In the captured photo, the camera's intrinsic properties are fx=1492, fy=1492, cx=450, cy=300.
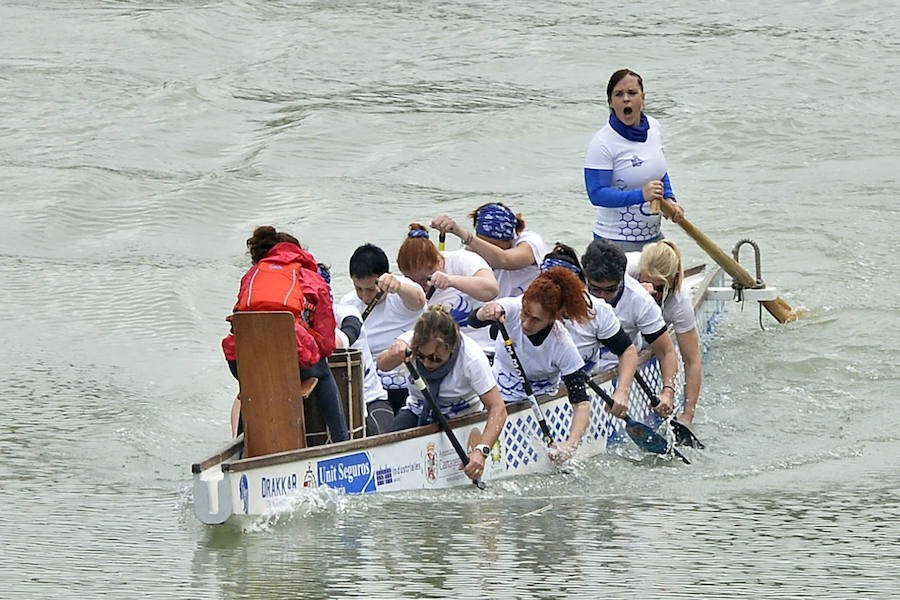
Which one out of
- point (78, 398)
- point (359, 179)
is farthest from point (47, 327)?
point (359, 179)

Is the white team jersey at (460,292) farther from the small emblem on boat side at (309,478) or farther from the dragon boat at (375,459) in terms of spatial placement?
the small emblem on boat side at (309,478)

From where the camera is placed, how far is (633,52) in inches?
830

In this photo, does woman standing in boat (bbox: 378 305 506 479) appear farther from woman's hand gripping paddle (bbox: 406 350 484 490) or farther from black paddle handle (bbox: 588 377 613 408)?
black paddle handle (bbox: 588 377 613 408)

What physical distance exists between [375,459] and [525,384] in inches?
37.8

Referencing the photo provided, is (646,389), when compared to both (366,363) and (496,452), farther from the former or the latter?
(366,363)

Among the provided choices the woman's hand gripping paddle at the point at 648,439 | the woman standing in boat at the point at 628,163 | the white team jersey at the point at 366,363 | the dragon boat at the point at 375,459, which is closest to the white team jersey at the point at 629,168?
the woman standing in boat at the point at 628,163

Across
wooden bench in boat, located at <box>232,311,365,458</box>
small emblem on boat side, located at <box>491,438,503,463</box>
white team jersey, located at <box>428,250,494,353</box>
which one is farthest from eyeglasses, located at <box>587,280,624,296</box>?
wooden bench in boat, located at <box>232,311,365,458</box>

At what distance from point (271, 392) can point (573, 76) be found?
47.3 ft

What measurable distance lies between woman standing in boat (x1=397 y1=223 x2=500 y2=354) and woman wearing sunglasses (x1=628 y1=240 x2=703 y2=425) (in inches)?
36.4

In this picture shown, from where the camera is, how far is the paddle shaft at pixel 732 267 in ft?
31.5

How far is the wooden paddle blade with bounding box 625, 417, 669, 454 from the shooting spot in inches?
316

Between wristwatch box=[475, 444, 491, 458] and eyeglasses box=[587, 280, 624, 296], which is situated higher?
eyeglasses box=[587, 280, 624, 296]

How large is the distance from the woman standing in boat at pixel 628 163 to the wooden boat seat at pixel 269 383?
291cm

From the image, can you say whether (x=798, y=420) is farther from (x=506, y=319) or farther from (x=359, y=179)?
(x=359, y=179)
